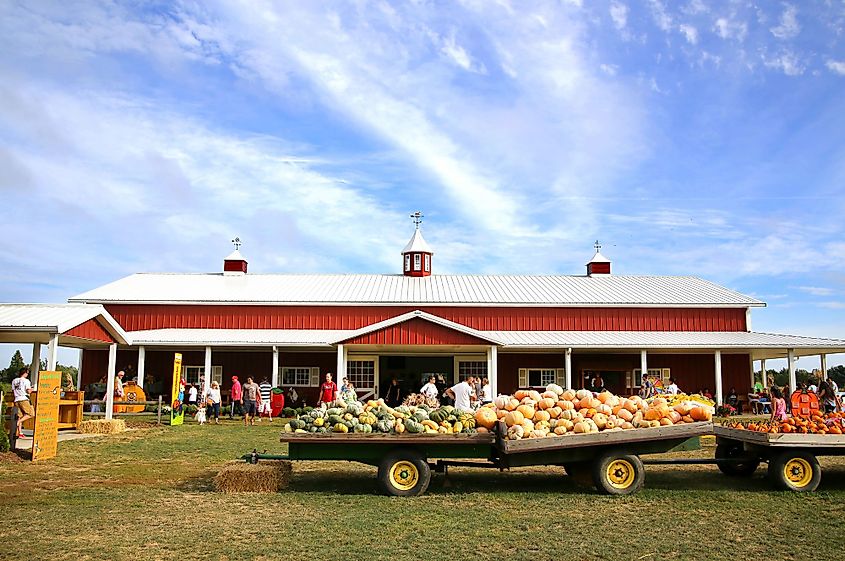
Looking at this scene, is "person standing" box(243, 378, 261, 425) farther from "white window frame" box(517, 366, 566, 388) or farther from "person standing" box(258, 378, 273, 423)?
"white window frame" box(517, 366, 566, 388)

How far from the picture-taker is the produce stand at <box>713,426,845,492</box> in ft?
32.9

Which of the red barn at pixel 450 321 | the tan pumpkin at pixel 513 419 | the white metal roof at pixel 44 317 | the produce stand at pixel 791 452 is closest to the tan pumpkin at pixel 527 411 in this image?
the tan pumpkin at pixel 513 419

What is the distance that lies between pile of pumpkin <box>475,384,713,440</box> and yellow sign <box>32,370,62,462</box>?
26.9ft

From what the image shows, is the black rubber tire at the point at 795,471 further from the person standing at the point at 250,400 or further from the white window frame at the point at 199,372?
the white window frame at the point at 199,372

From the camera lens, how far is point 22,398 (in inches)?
580

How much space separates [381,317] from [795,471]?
2289 centimetres

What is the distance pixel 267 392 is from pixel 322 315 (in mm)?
7311

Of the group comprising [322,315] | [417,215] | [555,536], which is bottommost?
[555,536]

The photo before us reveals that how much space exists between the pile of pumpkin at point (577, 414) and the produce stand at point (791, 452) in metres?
0.76

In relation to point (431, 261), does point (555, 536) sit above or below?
below

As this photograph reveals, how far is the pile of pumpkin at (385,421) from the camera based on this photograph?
33.1 feet

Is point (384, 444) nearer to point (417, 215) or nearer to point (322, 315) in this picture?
point (322, 315)

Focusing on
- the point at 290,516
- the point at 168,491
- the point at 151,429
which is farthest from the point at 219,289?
the point at 290,516

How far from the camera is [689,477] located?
38.1ft
